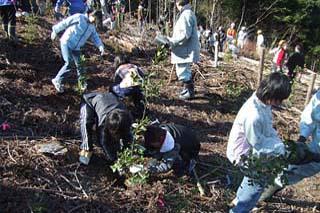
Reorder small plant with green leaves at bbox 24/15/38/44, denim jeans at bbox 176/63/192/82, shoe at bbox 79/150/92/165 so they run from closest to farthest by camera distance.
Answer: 1. shoe at bbox 79/150/92/165
2. denim jeans at bbox 176/63/192/82
3. small plant with green leaves at bbox 24/15/38/44

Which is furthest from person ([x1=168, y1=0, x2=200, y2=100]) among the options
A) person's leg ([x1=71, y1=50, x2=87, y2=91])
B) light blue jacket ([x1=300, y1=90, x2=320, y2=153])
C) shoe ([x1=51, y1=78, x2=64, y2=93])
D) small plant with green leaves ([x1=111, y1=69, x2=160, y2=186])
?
light blue jacket ([x1=300, y1=90, x2=320, y2=153])

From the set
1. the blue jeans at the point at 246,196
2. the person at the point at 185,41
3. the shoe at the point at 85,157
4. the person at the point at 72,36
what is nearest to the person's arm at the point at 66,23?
the person at the point at 72,36

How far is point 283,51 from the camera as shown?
11.3 meters

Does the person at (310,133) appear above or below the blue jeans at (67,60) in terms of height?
below

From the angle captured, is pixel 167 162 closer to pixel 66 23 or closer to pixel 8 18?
pixel 66 23

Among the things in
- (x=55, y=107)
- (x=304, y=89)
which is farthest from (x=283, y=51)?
(x=55, y=107)

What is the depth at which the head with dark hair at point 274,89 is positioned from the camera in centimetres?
334

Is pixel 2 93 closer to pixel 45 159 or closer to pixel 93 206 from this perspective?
pixel 45 159

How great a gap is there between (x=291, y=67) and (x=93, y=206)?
314 inches

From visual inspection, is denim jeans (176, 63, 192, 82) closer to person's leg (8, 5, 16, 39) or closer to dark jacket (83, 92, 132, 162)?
dark jacket (83, 92, 132, 162)

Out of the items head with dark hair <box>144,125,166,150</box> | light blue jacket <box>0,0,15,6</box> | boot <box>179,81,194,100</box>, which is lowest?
boot <box>179,81,194,100</box>

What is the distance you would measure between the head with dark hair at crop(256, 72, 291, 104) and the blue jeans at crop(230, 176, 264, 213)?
0.72 m

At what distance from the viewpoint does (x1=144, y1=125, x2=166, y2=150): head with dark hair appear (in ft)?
13.2

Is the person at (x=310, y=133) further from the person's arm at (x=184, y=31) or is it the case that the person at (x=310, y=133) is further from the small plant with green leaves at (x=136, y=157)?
the person's arm at (x=184, y=31)
